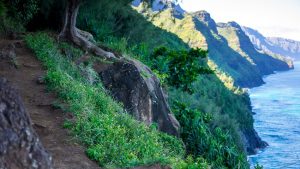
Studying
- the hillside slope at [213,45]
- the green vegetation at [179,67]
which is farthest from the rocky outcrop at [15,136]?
the hillside slope at [213,45]

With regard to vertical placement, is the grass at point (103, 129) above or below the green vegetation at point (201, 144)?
above

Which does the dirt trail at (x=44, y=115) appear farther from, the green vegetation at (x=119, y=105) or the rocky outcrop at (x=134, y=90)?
the rocky outcrop at (x=134, y=90)

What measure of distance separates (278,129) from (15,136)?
7300 cm

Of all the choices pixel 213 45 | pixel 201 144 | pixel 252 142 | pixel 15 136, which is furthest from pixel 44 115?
pixel 213 45

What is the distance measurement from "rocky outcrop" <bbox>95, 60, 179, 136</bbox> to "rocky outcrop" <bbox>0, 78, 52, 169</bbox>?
8426mm

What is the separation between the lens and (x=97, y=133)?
8047mm

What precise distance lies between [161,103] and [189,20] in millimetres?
139526

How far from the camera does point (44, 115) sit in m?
8.70

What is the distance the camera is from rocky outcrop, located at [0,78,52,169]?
15.0 feet

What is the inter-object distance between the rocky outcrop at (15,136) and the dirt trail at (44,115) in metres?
1.70

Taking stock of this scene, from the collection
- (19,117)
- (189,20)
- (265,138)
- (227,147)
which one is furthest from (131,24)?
(189,20)

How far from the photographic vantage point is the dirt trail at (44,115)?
703 centimetres

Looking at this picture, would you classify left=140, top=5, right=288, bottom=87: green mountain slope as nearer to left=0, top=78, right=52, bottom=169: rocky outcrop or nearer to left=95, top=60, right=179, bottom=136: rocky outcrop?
left=95, top=60, right=179, bottom=136: rocky outcrop

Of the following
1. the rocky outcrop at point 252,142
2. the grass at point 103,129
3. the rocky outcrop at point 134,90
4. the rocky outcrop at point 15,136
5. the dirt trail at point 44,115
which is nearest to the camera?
the rocky outcrop at point 15,136
